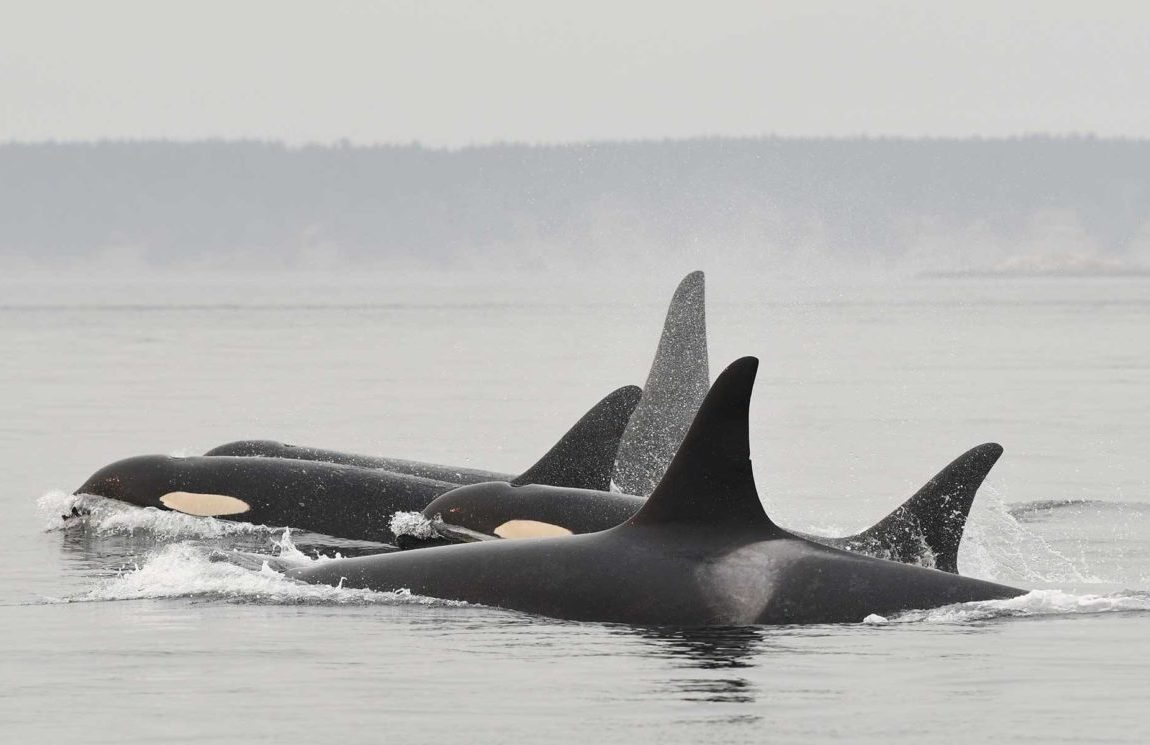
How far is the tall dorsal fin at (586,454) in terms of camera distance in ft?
52.6

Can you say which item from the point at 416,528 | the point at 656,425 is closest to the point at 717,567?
the point at 416,528

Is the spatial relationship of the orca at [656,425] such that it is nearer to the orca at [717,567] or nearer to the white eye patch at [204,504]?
the white eye patch at [204,504]

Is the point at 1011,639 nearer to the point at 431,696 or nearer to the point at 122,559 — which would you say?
the point at 431,696

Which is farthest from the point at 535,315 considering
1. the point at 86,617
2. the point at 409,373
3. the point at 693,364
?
the point at 86,617

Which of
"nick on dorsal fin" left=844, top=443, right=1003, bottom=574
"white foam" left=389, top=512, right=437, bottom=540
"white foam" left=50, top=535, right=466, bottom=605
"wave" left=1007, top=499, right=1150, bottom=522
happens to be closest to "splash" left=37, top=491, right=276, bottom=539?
"white foam" left=389, top=512, right=437, bottom=540

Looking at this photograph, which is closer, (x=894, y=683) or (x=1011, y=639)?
(x=894, y=683)

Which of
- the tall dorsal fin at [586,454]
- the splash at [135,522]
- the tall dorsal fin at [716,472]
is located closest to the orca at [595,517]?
the tall dorsal fin at [586,454]

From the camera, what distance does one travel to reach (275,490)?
715 inches

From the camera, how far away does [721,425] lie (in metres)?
11.5

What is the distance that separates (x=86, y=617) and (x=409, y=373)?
1343 inches

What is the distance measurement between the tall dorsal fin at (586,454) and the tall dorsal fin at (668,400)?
2.20m

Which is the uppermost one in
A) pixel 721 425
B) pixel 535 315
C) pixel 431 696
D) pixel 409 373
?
pixel 535 315

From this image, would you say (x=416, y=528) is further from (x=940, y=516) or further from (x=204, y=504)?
(x=940, y=516)

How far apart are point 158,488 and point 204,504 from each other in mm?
467
